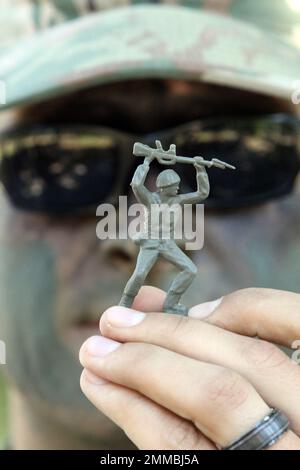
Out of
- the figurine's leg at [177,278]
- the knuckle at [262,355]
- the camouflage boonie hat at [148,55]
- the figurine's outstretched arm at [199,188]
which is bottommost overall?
the knuckle at [262,355]

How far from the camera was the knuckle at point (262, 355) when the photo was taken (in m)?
0.40

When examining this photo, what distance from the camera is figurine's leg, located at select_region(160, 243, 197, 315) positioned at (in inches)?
17.2

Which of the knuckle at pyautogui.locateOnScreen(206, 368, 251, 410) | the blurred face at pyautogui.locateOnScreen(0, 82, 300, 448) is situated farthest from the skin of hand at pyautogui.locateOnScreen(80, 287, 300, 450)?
the blurred face at pyautogui.locateOnScreen(0, 82, 300, 448)

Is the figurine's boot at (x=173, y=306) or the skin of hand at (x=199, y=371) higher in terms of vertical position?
the figurine's boot at (x=173, y=306)

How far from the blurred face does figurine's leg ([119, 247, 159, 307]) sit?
0.33 m

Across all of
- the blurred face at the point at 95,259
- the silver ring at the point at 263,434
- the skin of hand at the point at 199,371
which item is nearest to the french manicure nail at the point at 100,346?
the skin of hand at the point at 199,371

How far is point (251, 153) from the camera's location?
788 millimetres

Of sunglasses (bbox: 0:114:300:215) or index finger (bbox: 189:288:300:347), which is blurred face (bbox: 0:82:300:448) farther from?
index finger (bbox: 189:288:300:347)

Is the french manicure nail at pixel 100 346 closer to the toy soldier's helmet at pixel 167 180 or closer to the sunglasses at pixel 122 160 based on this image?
the toy soldier's helmet at pixel 167 180

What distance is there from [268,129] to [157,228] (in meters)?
0.41

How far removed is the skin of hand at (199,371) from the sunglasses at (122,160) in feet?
1.28

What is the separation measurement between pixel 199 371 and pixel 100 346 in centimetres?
7

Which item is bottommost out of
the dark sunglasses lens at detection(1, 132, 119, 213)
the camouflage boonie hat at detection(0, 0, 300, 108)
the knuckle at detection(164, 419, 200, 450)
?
the knuckle at detection(164, 419, 200, 450)

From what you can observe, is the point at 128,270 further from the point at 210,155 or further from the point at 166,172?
the point at 166,172
